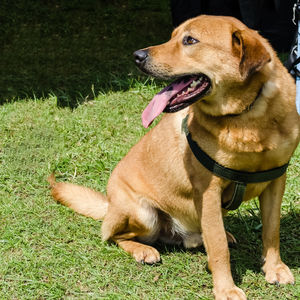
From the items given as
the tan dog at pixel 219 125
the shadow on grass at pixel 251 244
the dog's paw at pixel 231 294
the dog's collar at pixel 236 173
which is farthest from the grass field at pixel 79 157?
the dog's collar at pixel 236 173

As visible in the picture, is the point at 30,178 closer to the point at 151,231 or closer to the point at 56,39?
the point at 151,231

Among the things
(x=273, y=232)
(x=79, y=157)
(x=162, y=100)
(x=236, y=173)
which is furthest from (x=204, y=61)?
(x=79, y=157)

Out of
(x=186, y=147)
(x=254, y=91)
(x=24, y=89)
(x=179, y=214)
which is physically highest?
(x=254, y=91)

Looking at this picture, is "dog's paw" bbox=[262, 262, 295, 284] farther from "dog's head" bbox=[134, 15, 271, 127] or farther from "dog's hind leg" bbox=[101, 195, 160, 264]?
"dog's head" bbox=[134, 15, 271, 127]

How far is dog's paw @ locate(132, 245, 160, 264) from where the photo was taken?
3398 mm

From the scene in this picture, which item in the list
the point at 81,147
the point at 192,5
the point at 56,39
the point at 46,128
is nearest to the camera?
the point at 81,147

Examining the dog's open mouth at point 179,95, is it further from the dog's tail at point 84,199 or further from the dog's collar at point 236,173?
the dog's tail at point 84,199

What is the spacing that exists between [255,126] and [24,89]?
401 centimetres

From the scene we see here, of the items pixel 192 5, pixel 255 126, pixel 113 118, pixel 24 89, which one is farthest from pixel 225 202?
pixel 192 5

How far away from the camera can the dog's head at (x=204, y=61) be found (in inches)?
104

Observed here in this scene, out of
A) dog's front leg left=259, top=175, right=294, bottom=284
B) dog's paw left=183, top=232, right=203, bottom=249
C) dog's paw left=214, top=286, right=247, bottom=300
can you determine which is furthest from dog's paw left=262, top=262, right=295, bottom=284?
dog's paw left=183, top=232, right=203, bottom=249

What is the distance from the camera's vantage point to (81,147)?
15.8 feet

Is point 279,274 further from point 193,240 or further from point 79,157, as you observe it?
point 79,157

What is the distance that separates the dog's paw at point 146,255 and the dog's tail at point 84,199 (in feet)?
1.71
